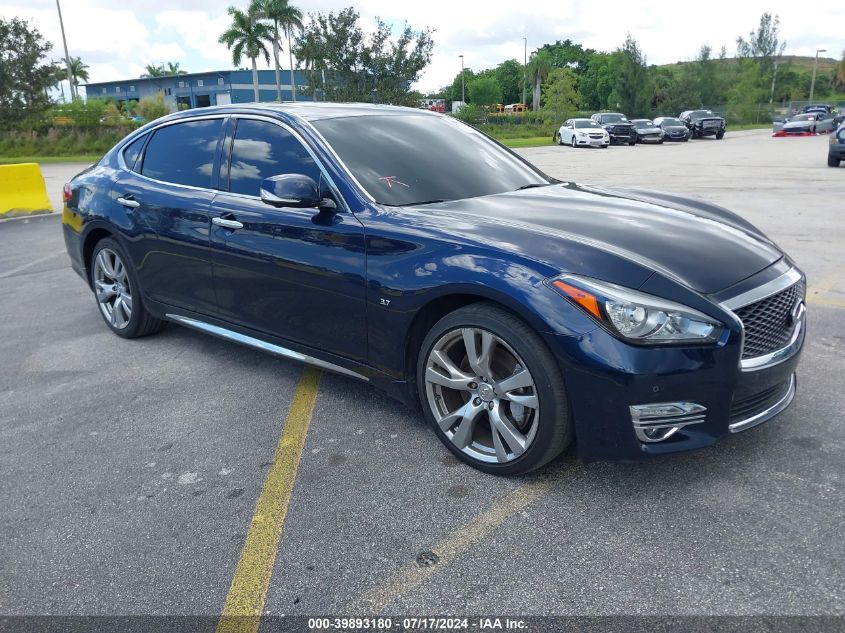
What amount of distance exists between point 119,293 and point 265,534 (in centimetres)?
322

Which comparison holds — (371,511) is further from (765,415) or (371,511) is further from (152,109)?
(152,109)

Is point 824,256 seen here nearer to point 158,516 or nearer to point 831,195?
point 831,195

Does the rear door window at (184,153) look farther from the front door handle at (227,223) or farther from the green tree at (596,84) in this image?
the green tree at (596,84)

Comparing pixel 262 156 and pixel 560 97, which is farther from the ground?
pixel 560 97

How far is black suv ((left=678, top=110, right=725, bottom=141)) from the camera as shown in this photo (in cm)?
4097

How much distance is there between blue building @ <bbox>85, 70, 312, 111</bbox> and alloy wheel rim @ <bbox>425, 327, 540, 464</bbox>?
7877 centimetres

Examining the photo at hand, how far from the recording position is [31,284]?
24.6ft

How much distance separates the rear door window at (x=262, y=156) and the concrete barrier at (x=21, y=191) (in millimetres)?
10824

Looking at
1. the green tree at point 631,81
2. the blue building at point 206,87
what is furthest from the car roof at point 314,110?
the blue building at point 206,87

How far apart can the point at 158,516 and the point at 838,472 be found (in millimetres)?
2941

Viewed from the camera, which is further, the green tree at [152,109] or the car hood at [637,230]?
the green tree at [152,109]

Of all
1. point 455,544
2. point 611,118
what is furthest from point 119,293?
point 611,118

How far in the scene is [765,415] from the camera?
3.00 metres

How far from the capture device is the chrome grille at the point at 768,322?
114 inches
